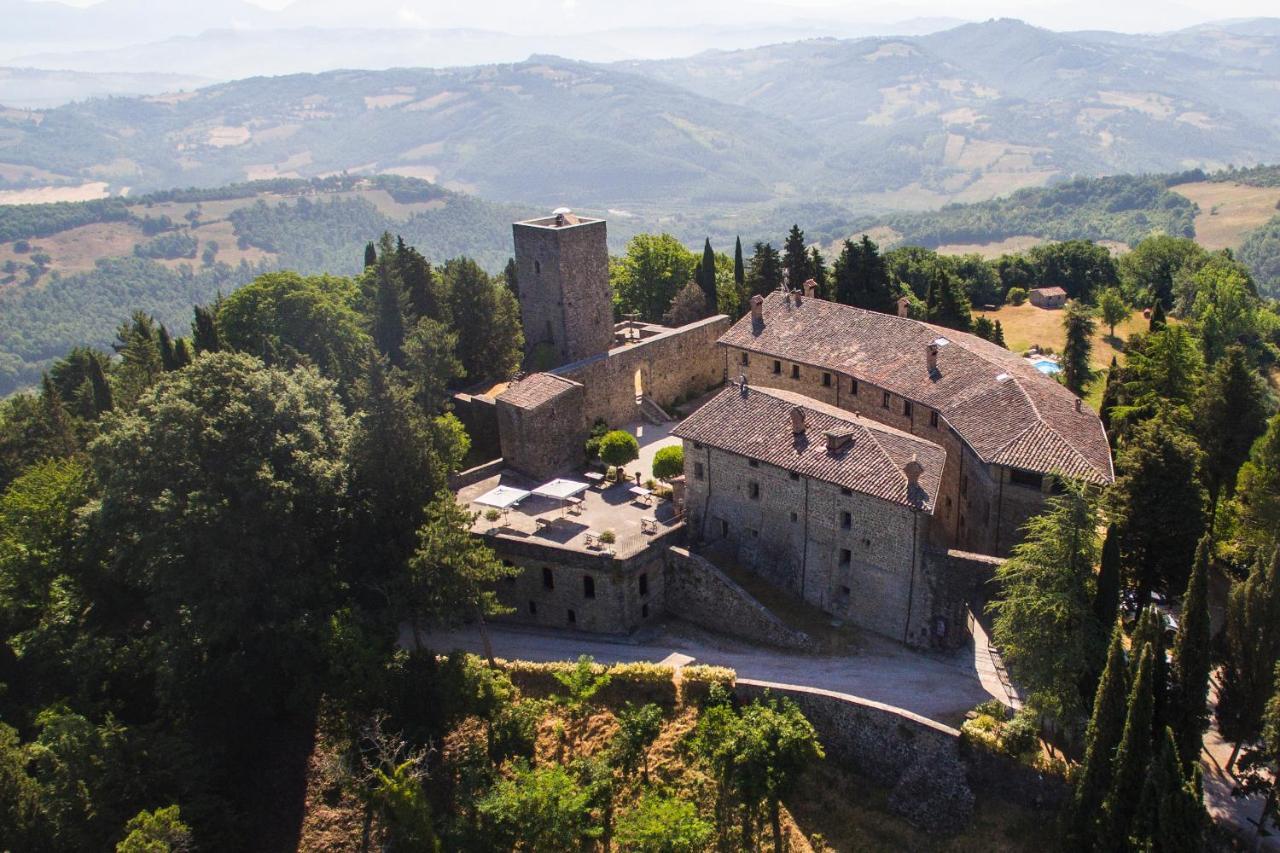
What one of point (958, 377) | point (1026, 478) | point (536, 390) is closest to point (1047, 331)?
point (958, 377)

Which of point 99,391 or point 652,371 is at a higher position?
point 652,371

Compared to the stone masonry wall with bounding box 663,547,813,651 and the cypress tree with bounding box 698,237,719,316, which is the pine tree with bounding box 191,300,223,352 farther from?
the cypress tree with bounding box 698,237,719,316

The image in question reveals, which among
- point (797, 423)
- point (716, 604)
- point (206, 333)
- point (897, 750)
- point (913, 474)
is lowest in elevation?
point (897, 750)

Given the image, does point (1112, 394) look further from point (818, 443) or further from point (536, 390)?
point (536, 390)

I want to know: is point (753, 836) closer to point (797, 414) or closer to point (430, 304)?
point (797, 414)

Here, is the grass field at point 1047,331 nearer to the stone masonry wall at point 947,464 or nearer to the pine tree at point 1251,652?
the stone masonry wall at point 947,464

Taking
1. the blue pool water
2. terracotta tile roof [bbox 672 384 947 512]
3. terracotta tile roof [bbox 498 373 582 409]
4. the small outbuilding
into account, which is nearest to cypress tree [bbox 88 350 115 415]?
terracotta tile roof [bbox 498 373 582 409]

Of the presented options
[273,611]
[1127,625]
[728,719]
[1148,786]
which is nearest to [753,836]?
[728,719]
